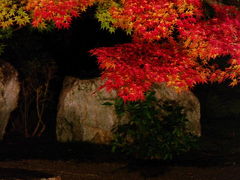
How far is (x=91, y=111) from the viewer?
420 inches

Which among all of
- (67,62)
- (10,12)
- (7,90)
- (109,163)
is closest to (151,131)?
(109,163)

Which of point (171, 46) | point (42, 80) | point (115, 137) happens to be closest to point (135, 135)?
point (115, 137)

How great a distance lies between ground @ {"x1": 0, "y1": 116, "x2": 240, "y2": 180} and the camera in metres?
8.52

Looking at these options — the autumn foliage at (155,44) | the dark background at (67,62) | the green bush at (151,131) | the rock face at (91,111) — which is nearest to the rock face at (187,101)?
the rock face at (91,111)

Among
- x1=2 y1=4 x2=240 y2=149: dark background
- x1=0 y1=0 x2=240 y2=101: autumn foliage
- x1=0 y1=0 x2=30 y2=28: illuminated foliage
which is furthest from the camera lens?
x1=2 y1=4 x2=240 y2=149: dark background

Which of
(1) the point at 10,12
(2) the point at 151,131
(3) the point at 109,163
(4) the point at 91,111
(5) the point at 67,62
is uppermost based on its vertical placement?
(1) the point at 10,12

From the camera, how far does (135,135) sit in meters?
10.0

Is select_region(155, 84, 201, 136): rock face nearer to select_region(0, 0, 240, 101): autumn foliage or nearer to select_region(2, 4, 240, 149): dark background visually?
select_region(2, 4, 240, 149): dark background

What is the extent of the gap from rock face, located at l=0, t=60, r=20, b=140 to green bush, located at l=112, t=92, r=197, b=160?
2667 millimetres

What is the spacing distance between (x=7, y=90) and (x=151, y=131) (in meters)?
3.77

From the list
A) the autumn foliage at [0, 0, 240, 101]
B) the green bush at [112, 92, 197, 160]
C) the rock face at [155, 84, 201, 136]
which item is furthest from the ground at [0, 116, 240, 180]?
the autumn foliage at [0, 0, 240, 101]

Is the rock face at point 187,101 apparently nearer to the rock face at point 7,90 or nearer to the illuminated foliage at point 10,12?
the rock face at point 7,90

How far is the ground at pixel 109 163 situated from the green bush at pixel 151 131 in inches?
11.2

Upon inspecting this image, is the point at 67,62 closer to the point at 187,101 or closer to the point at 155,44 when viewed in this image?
the point at 187,101
